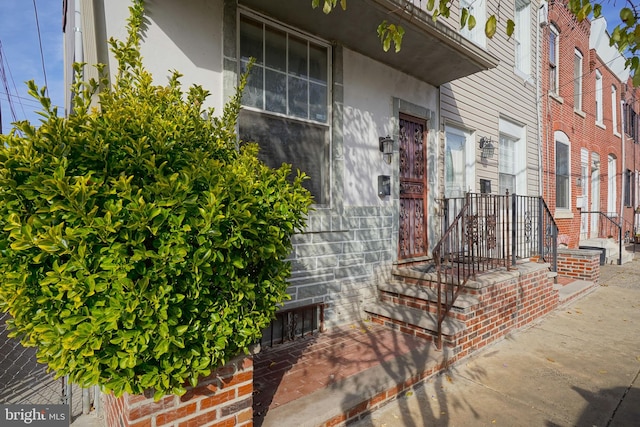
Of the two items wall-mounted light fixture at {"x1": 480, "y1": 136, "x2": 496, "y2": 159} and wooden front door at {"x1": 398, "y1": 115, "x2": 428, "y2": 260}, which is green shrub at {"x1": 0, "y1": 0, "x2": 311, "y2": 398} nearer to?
wooden front door at {"x1": 398, "y1": 115, "x2": 428, "y2": 260}

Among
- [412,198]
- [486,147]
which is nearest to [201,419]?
[412,198]

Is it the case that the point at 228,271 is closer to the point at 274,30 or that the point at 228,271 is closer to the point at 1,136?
the point at 1,136

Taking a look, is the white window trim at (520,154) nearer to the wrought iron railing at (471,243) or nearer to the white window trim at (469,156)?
the white window trim at (469,156)

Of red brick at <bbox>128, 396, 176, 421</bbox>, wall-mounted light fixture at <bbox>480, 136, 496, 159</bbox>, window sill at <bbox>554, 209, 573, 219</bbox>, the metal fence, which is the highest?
wall-mounted light fixture at <bbox>480, 136, 496, 159</bbox>

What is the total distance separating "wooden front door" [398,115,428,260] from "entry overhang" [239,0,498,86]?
0.81 m

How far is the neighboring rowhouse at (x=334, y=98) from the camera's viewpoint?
130 inches

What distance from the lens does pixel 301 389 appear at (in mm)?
2830

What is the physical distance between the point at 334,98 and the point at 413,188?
2037 mm

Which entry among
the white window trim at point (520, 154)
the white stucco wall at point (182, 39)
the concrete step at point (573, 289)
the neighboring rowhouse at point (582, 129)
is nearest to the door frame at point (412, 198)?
the concrete step at point (573, 289)

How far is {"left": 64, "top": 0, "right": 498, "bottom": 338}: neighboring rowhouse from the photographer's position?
3.30m

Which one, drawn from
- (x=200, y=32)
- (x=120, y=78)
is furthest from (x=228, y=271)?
(x=200, y=32)

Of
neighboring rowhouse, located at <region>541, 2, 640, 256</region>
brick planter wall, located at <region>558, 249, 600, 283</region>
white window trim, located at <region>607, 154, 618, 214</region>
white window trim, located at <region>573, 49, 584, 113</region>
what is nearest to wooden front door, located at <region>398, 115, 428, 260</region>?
brick planter wall, located at <region>558, 249, 600, 283</region>

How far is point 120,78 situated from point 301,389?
2782 millimetres

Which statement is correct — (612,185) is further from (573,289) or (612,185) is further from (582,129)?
(573,289)
